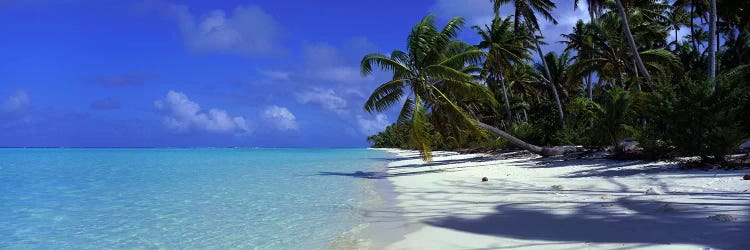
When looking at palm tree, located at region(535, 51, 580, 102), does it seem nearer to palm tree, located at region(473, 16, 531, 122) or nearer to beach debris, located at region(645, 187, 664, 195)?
palm tree, located at region(473, 16, 531, 122)

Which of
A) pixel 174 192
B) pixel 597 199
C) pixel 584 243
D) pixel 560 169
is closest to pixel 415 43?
pixel 560 169

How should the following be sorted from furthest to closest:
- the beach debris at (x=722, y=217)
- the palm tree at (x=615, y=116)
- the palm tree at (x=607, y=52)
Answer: the palm tree at (x=607, y=52), the palm tree at (x=615, y=116), the beach debris at (x=722, y=217)

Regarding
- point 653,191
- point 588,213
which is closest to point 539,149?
point 653,191

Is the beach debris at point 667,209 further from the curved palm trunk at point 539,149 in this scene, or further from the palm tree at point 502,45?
the palm tree at point 502,45

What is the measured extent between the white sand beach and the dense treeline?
1.41 meters

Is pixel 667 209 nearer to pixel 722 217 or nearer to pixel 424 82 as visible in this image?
pixel 722 217

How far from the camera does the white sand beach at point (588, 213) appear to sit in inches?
170

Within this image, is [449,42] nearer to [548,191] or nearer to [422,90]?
[422,90]

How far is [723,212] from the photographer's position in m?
5.11

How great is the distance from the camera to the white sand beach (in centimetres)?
431

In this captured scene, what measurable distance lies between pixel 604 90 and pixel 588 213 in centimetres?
1740

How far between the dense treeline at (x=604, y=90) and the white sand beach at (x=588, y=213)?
55.5 inches

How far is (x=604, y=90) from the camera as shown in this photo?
21094 mm

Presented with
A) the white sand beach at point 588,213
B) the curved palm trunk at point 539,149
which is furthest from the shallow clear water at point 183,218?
the curved palm trunk at point 539,149
